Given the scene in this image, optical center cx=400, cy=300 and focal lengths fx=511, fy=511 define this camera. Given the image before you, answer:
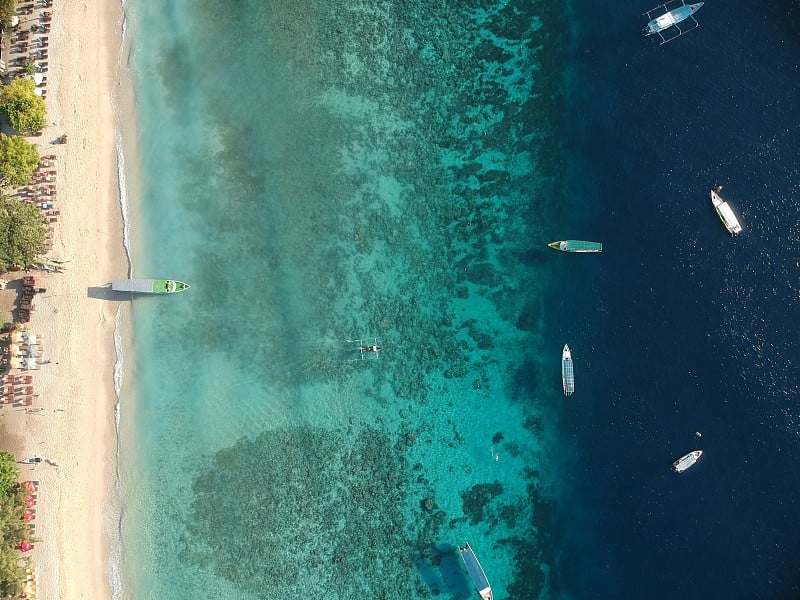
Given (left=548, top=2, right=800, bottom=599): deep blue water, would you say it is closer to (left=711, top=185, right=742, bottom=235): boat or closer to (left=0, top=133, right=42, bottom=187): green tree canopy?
(left=711, top=185, right=742, bottom=235): boat

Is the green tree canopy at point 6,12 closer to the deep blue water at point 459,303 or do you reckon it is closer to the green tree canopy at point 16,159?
the green tree canopy at point 16,159

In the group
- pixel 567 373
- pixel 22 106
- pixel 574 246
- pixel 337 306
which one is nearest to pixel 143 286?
pixel 337 306

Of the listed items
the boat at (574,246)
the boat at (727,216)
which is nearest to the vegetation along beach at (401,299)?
the boat at (574,246)

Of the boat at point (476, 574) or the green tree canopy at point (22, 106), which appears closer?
the green tree canopy at point (22, 106)

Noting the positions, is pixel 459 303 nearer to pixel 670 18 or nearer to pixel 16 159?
pixel 670 18

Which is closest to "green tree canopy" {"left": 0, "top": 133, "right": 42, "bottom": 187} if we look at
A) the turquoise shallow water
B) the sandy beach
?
the sandy beach

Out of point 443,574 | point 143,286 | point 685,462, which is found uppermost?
point 143,286

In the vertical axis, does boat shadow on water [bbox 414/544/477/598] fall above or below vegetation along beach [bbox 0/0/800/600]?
below
